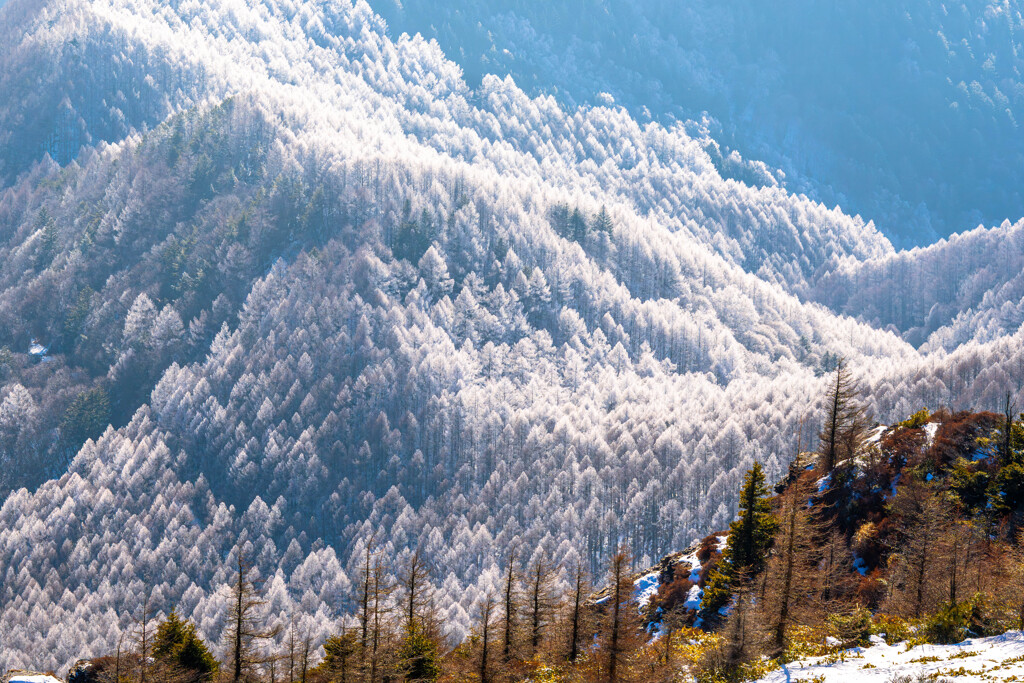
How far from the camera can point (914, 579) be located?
61500mm

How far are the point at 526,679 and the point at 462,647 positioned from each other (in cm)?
1398

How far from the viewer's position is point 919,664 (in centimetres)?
4616

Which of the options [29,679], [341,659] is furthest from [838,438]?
[29,679]

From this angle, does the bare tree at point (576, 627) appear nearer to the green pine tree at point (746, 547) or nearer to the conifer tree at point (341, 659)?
the green pine tree at point (746, 547)

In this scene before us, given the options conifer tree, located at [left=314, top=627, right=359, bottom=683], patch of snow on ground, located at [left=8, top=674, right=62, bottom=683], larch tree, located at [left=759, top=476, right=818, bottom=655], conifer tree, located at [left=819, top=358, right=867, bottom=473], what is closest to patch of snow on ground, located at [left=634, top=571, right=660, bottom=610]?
conifer tree, located at [left=819, top=358, right=867, bottom=473]

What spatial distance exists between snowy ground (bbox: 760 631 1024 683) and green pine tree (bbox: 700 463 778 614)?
18525 mm

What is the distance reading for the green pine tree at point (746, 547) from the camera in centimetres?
7175

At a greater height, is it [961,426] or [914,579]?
[961,426]

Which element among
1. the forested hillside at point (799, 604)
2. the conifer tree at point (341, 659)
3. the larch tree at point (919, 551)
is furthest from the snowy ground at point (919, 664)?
the conifer tree at point (341, 659)

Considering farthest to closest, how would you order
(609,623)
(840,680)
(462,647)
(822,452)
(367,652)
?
(822,452)
(462,647)
(367,652)
(609,623)
(840,680)

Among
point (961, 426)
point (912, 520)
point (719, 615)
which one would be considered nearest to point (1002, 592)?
point (912, 520)

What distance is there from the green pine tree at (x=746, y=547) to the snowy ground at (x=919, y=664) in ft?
60.8

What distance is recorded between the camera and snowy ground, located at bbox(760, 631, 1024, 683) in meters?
42.0

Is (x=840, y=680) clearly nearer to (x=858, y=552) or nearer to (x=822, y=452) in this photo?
(x=858, y=552)
